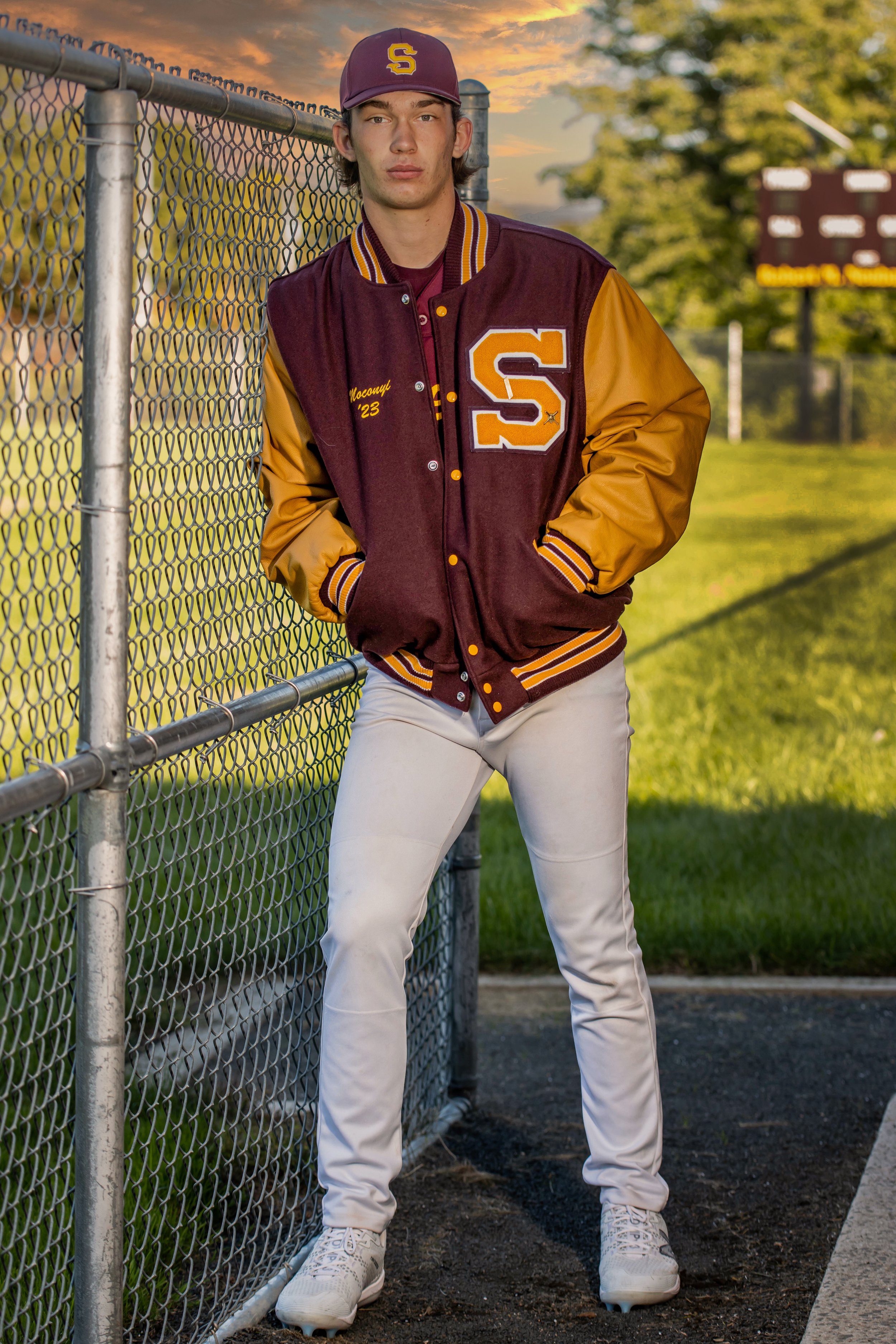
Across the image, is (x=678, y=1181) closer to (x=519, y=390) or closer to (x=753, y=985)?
(x=753, y=985)

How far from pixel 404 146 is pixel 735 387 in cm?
2745

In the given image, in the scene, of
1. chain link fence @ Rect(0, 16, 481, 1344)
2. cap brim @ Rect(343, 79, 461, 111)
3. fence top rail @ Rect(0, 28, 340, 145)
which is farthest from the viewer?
cap brim @ Rect(343, 79, 461, 111)

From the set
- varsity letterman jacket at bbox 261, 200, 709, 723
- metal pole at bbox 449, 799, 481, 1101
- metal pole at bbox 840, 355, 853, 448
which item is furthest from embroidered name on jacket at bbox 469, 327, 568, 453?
metal pole at bbox 840, 355, 853, 448

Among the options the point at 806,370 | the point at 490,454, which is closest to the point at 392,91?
the point at 490,454

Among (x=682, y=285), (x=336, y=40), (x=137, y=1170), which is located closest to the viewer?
(x=336, y=40)

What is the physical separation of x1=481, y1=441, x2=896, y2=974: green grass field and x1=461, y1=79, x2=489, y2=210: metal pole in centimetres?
254

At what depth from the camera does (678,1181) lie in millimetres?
3898

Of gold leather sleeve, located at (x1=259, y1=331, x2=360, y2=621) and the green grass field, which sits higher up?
gold leather sleeve, located at (x1=259, y1=331, x2=360, y2=621)

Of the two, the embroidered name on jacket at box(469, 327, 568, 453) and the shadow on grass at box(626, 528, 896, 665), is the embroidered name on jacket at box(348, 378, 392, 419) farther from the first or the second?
the shadow on grass at box(626, 528, 896, 665)

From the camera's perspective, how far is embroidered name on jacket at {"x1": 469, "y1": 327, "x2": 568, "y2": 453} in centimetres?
306

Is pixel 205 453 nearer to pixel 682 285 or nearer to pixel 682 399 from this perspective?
pixel 682 399

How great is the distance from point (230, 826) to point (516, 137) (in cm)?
343

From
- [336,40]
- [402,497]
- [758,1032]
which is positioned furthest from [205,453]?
[758,1032]

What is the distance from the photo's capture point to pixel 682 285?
3997 centimetres
